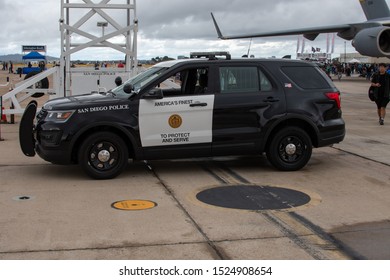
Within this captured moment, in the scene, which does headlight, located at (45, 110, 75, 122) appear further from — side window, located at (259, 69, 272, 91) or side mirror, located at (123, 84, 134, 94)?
side window, located at (259, 69, 272, 91)

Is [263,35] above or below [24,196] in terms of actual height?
above

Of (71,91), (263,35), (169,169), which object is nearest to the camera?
(169,169)

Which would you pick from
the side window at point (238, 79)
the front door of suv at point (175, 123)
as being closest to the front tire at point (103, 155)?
the front door of suv at point (175, 123)

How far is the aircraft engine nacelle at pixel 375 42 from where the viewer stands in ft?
69.8

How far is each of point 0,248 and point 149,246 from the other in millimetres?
1382

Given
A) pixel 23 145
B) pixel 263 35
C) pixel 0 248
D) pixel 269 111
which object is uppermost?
pixel 263 35

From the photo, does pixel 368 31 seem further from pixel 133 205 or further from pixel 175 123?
pixel 133 205

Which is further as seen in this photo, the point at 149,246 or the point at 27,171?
the point at 27,171

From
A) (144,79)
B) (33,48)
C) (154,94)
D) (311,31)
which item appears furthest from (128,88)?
(33,48)

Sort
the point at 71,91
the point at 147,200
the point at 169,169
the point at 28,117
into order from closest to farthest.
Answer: the point at 147,200
the point at 28,117
the point at 169,169
the point at 71,91

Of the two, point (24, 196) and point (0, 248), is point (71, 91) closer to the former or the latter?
point (24, 196)

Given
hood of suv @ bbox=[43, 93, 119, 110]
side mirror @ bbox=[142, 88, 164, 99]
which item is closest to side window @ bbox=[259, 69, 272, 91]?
side mirror @ bbox=[142, 88, 164, 99]
